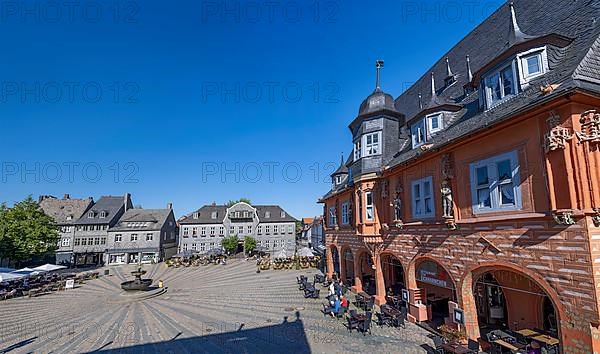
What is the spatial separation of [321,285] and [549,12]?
881 inches

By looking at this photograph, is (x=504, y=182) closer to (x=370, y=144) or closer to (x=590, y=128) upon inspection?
(x=590, y=128)

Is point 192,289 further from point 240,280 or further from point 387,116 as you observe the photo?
point 387,116

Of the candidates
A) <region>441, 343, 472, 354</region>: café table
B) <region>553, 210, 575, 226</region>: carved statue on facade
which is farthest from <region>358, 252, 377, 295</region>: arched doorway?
<region>553, 210, 575, 226</region>: carved statue on facade

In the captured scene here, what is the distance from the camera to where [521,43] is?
28.7 ft

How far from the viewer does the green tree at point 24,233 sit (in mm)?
33312

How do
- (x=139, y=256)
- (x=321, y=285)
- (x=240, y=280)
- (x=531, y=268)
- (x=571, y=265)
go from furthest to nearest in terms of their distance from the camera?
(x=139, y=256) < (x=240, y=280) < (x=321, y=285) < (x=531, y=268) < (x=571, y=265)

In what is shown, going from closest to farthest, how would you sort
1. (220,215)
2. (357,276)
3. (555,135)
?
1. (555,135)
2. (357,276)
3. (220,215)

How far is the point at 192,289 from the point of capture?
25203 millimetres

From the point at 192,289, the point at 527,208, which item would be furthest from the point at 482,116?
the point at 192,289

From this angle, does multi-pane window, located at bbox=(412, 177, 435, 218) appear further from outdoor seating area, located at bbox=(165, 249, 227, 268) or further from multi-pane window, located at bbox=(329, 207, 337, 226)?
outdoor seating area, located at bbox=(165, 249, 227, 268)

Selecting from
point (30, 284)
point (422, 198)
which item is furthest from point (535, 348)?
point (30, 284)

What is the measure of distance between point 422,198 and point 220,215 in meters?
48.6

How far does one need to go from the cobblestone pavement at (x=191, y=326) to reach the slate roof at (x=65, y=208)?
1090 inches

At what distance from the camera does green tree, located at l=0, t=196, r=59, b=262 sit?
33.3 m
